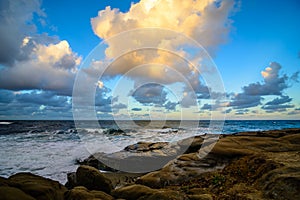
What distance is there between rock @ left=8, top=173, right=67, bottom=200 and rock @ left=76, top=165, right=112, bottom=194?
1938 mm

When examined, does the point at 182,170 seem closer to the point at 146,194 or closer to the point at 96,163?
the point at 146,194

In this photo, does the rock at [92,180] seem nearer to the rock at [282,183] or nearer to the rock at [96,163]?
the rock at [282,183]

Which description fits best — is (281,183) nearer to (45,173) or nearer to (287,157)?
(287,157)

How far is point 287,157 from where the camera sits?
7555 mm

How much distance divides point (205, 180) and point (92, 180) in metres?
4.34

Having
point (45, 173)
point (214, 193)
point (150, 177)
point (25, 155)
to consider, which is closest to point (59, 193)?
point (150, 177)

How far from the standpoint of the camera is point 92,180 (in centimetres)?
789

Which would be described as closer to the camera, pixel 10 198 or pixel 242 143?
pixel 10 198

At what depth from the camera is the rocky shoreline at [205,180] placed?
5.27m

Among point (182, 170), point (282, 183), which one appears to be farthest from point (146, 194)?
point (282, 183)

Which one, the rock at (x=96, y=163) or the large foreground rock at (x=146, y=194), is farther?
the rock at (x=96, y=163)

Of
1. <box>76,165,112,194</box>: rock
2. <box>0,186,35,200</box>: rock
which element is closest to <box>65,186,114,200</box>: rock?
<box>0,186,35,200</box>: rock

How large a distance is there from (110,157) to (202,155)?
8.23 meters

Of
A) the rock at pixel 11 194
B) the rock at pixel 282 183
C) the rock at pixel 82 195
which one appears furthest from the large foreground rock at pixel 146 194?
the rock at pixel 11 194
